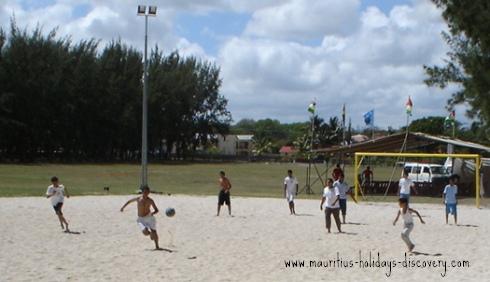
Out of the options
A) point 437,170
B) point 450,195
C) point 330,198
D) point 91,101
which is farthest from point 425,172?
point 91,101

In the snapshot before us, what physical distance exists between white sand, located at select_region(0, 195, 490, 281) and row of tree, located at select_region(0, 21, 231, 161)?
162 ft

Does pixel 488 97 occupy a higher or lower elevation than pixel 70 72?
lower

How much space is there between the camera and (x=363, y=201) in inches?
1248

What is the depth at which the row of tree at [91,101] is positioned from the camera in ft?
238

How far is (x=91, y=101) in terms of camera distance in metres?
79.2

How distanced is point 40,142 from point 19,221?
5659 centimetres

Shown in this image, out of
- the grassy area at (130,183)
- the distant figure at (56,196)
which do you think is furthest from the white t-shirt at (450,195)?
the grassy area at (130,183)

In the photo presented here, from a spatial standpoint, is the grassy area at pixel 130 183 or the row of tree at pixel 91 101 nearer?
the grassy area at pixel 130 183

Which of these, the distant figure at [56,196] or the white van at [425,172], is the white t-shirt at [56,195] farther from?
the white van at [425,172]

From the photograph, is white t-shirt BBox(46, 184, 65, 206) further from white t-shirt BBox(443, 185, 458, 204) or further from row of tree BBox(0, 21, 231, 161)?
row of tree BBox(0, 21, 231, 161)

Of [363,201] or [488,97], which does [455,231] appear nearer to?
[488,97]

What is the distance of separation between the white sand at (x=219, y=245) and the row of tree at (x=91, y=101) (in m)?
49.3

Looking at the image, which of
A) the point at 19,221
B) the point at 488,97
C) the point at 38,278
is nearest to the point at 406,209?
the point at 488,97

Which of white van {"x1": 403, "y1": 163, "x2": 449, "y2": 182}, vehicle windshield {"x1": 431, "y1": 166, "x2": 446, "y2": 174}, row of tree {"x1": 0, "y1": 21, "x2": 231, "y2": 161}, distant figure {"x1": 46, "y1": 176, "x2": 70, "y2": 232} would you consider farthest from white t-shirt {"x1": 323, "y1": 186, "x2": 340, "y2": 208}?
row of tree {"x1": 0, "y1": 21, "x2": 231, "y2": 161}
